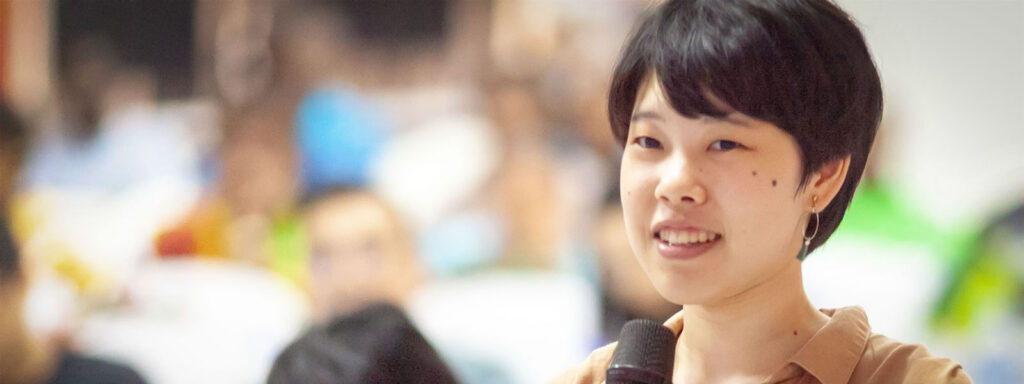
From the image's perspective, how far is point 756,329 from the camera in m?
0.94

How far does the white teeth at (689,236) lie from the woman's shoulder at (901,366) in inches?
6.3

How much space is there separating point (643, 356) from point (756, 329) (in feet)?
0.46

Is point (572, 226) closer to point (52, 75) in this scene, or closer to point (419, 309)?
point (419, 309)

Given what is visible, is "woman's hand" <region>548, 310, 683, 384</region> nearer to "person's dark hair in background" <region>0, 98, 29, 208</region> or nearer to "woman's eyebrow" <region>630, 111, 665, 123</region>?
"woman's eyebrow" <region>630, 111, 665, 123</region>

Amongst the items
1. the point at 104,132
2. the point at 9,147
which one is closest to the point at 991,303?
the point at 104,132

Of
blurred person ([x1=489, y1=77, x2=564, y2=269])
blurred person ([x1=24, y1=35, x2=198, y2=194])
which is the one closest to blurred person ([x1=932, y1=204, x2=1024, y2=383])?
blurred person ([x1=489, y1=77, x2=564, y2=269])

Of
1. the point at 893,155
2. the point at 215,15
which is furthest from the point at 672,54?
the point at 215,15

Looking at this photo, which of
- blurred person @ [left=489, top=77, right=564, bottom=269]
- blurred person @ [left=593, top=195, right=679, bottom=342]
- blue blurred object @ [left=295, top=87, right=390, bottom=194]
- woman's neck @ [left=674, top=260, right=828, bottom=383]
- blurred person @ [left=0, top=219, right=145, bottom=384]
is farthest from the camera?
blurred person @ [left=0, top=219, right=145, bottom=384]

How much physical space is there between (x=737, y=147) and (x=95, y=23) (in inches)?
119

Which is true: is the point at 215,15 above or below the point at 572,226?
above

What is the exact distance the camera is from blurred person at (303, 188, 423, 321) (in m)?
3.05

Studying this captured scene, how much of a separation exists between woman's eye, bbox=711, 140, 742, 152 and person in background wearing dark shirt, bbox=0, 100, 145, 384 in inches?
110

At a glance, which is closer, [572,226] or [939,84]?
[939,84]

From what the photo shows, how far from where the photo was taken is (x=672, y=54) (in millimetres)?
910
